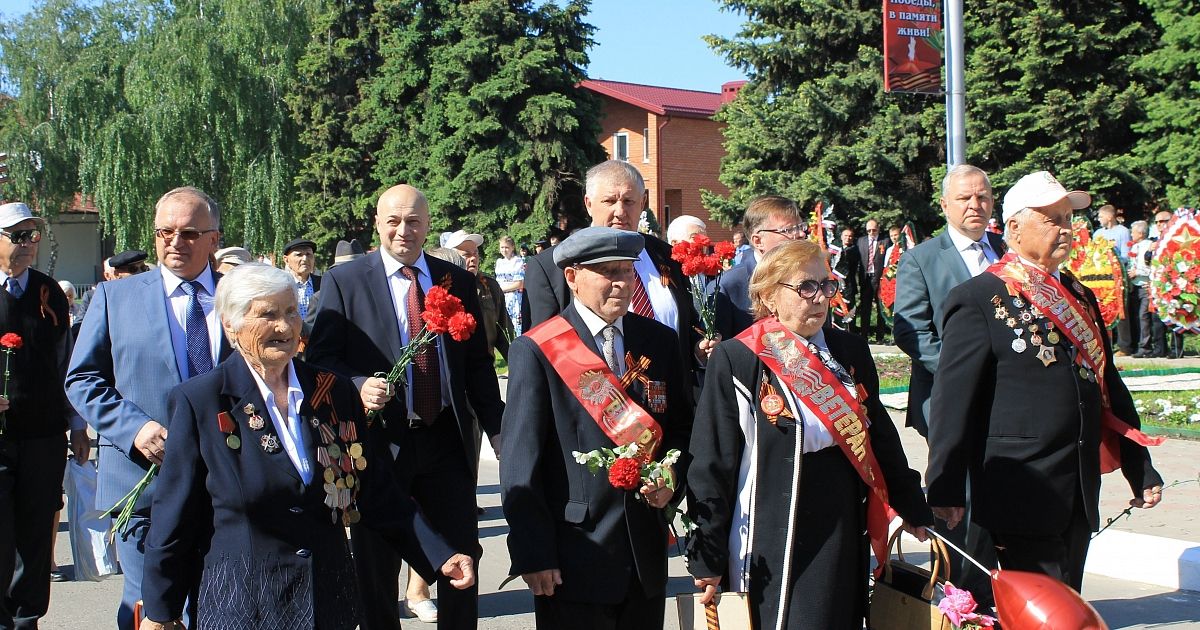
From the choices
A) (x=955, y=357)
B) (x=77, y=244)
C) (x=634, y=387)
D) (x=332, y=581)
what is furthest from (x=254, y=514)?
(x=77, y=244)

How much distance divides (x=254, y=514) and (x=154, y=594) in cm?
34

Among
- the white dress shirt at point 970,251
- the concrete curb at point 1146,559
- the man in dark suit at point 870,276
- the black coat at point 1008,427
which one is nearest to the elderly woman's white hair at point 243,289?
the black coat at point 1008,427

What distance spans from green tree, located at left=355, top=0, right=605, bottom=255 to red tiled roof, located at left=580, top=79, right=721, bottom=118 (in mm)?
6663

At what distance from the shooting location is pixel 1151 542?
6840 mm

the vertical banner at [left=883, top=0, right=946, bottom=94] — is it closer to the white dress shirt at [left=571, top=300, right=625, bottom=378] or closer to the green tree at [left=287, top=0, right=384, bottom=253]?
the white dress shirt at [left=571, top=300, right=625, bottom=378]

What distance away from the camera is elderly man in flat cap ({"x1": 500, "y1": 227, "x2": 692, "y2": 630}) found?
12.7 feet

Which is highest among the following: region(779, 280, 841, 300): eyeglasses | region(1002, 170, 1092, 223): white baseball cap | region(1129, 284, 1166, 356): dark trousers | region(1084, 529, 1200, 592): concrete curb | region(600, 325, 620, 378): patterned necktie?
region(1002, 170, 1092, 223): white baseball cap

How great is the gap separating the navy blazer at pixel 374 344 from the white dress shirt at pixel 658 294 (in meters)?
0.76

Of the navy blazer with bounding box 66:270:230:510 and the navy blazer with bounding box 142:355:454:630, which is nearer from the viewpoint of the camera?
the navy blazer with bounding box 142:355:454:630

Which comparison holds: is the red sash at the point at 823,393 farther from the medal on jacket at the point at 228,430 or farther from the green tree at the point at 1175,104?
the green tree at the point at 1175,104

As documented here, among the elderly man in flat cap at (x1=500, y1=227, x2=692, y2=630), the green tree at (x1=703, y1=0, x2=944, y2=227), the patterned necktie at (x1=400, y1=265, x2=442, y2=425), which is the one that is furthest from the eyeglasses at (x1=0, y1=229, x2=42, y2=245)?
the green tree at (x1=703, y1=0, x2=944, y2=227)

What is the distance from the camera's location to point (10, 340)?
6082 millimetres

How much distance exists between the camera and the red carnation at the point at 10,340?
607cm

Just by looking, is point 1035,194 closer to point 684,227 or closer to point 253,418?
point 684,227
